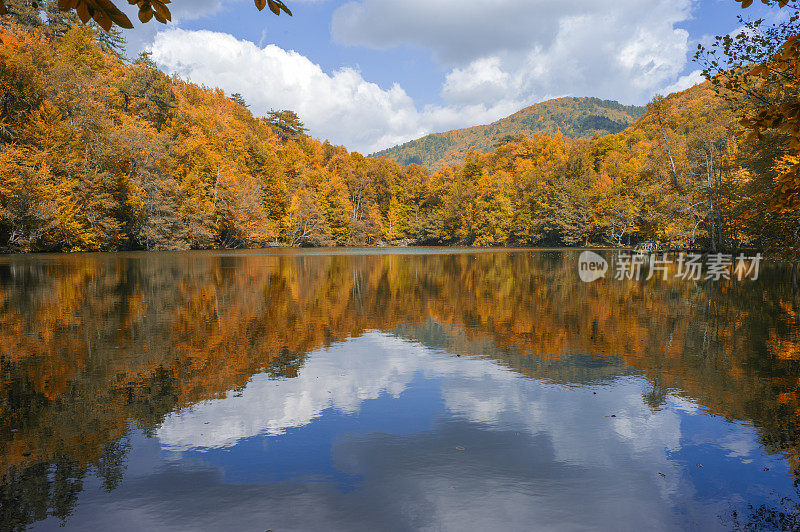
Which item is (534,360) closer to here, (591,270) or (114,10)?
(114,10)

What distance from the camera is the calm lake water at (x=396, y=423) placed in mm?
Result: 3008

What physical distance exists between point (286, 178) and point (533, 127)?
116 m

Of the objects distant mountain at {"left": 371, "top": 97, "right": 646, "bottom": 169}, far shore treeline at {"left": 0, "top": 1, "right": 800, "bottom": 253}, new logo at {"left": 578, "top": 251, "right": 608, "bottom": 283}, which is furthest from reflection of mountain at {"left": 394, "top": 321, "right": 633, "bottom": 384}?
distant mountain at {"left": 371, "top": 97, "right": 646, "bottom": 169}

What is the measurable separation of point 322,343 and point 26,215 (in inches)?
1288

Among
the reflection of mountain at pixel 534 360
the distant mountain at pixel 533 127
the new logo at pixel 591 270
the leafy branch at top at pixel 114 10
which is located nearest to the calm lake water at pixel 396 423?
the reflection of mountain at pixel 534 360

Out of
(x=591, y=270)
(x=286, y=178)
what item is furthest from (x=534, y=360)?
(x=286, y=178)

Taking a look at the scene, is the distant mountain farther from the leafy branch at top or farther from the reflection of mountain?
the leafy branch at top

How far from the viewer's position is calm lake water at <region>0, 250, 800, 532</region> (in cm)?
301

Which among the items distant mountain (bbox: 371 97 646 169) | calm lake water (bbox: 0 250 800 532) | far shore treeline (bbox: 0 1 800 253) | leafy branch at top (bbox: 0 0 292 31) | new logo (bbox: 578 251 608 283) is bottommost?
calm lake water (bbox: 0 250 800 532)

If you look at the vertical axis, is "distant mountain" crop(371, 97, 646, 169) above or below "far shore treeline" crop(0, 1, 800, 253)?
above

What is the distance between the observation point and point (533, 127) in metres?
159

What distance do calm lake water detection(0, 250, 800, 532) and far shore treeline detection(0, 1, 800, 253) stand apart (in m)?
2.03

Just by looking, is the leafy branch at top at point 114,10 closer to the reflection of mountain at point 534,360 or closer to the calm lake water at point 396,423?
the calm lake water at point 396,423

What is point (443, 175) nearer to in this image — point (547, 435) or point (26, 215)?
point (26, 215)
